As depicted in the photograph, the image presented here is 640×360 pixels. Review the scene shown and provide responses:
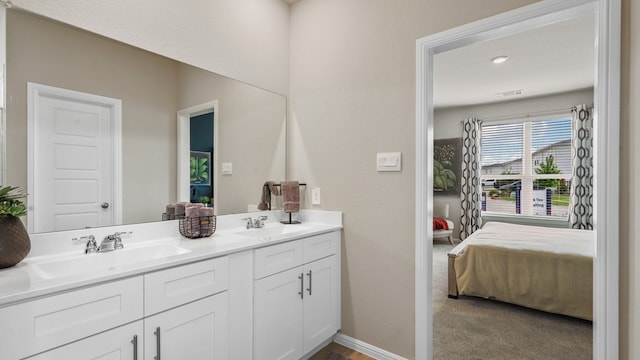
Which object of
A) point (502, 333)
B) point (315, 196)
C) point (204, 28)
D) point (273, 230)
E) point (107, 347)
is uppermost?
point (204, 28)

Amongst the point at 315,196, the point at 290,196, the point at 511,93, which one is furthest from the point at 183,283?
the point at 511,93

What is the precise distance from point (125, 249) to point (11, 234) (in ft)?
1.40

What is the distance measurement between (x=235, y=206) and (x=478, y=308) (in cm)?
241

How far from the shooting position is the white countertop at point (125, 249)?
0.95 metres

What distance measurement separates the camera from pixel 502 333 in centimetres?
240

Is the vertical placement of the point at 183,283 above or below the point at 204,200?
below

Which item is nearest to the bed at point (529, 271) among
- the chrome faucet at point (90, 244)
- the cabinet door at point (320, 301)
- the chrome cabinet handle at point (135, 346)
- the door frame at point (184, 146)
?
the cabinet door at point (320, 301)

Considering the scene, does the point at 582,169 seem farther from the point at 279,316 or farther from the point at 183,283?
the point at 183,283

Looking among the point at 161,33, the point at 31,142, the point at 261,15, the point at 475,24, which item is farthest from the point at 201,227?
the point at 475,24

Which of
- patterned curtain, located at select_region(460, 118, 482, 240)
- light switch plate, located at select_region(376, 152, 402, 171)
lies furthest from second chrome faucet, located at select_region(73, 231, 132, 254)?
patterned curtain, located at select_region(460, 118, 482, 240)

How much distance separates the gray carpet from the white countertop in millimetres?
1252

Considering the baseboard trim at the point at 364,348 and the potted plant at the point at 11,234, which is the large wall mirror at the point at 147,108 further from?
the baseboard trim at the point at 364,348

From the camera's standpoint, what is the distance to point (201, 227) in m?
1.75

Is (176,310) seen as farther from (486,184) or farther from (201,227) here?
(486,184)
